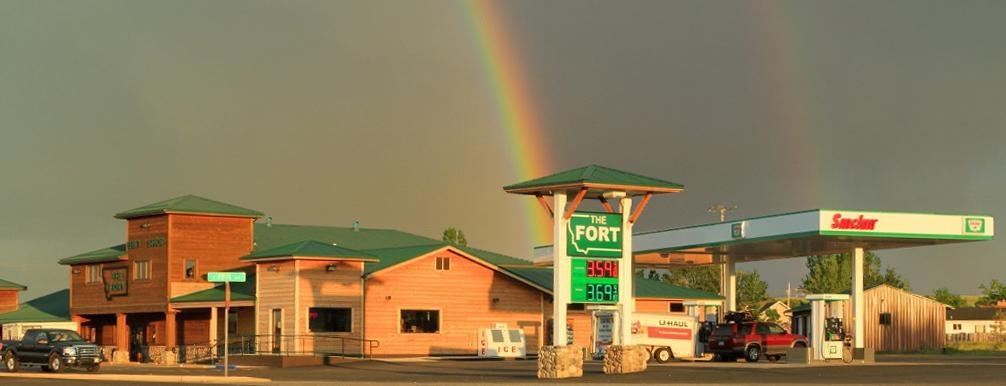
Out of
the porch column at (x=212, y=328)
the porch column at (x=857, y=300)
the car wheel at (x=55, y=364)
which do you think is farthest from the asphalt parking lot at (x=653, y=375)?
the porch column at (x=212, y=328)

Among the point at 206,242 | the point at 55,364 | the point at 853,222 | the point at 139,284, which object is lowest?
the point at 55,364

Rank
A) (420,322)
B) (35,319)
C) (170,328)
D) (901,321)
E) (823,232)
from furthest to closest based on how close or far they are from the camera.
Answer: (901,321)
(35,319)
(170,328)
(420,322)
(823,232)

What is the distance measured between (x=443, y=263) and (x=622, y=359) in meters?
23.9

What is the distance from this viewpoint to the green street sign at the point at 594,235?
140 feet

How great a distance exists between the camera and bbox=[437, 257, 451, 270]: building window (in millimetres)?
63909

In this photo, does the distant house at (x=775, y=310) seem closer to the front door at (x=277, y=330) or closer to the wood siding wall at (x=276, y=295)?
the wood siding wall at (x=276, y=295)

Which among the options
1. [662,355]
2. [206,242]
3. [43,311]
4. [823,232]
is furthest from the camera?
[43,311]

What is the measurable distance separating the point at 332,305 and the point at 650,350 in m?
14.5

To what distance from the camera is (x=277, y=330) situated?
60281 millimetres

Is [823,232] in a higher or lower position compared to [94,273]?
higher

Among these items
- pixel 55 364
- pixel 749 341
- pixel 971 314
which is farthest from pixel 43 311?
pixel 971 314

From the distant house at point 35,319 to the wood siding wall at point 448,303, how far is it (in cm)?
1981

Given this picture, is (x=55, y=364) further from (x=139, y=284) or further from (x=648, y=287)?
(x=648, y=287)

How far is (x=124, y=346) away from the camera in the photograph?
2749 inches
